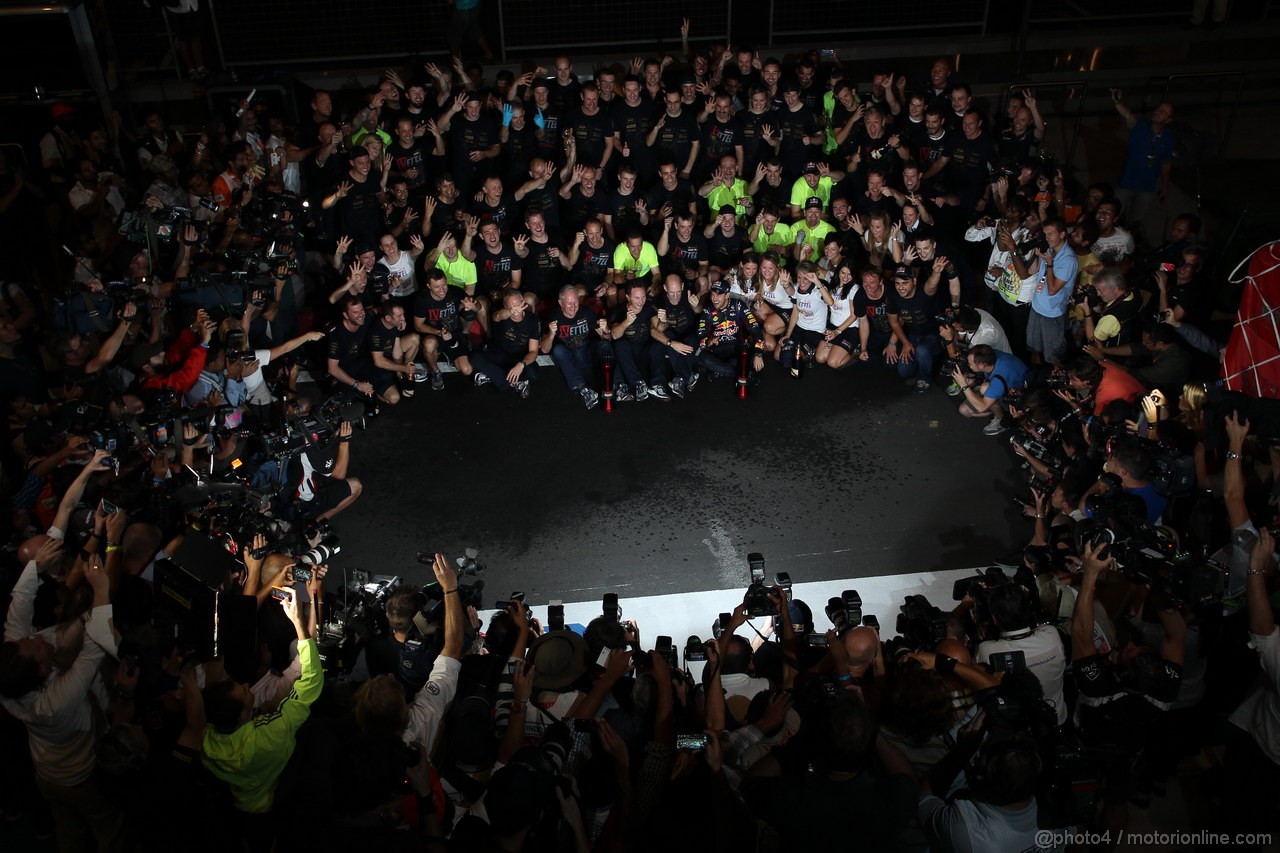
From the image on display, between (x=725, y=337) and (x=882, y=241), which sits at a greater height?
(x=882, y=241)

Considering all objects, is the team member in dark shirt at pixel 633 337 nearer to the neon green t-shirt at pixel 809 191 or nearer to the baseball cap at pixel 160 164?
the neon green t-shirt at pixel 809 191

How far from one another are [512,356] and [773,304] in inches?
82.3

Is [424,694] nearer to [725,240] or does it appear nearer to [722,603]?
[722,603]

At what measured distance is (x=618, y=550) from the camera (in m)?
6.89

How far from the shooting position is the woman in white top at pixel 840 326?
8367 mm

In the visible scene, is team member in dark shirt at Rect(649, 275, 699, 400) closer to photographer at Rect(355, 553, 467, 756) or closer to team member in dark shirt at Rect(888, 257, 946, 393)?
team member in dark shirt at Rect(888, 257, 946, 393)

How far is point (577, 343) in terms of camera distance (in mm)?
8320

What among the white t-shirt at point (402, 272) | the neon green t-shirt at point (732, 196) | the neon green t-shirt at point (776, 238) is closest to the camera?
the white t-shirt at point (402, 272)

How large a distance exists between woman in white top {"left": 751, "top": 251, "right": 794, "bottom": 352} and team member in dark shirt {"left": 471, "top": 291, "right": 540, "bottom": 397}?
176 centimetres

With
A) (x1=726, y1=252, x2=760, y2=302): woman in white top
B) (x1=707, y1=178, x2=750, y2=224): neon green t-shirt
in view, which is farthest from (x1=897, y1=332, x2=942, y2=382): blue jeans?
(x1=707, y1=178, x2=750, y2=224): neon green t-shirt

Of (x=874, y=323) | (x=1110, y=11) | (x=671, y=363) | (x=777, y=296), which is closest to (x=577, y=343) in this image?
(x=671, y=363)

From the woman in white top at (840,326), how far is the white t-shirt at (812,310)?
7 cm

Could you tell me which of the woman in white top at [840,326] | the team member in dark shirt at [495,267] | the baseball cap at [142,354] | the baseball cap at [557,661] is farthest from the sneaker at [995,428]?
the baseball cap at [142,354]

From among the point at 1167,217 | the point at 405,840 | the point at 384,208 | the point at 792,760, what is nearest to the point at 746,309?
the point at 384,208
